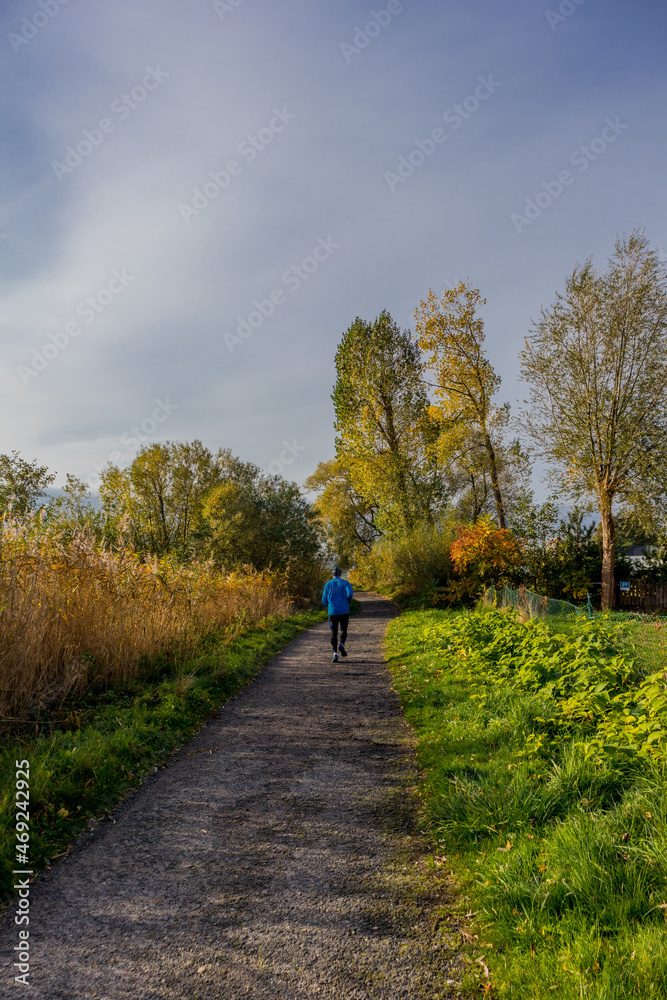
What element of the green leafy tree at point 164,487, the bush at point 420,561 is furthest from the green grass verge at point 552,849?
the green leafy tree at point 164,487

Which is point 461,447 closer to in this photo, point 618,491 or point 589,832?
point 618,491

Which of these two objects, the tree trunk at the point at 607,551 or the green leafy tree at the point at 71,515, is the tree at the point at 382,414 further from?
the green leafy tree at the point at 71,515

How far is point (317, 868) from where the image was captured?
11.5 ft

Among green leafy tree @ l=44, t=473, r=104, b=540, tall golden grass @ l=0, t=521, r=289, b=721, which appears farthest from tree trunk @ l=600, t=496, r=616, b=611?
green leafy tree @ l=44, t=473, r=104, b=540

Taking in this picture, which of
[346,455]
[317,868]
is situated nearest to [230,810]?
[317,868]

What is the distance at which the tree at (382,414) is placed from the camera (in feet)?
86.8

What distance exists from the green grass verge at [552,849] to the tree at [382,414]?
21.2 metres

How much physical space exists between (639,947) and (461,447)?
21.4m

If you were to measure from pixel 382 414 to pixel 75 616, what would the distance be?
22.3 m

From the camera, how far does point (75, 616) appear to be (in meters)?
6.82

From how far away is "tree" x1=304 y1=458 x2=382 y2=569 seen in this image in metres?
40.6

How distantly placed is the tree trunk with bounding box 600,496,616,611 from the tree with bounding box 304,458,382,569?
20.2 meters

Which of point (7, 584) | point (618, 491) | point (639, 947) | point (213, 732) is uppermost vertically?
point (618, 491)

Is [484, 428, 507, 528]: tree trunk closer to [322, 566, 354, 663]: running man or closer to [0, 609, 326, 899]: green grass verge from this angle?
[322, 566, 354, 663]: running man
